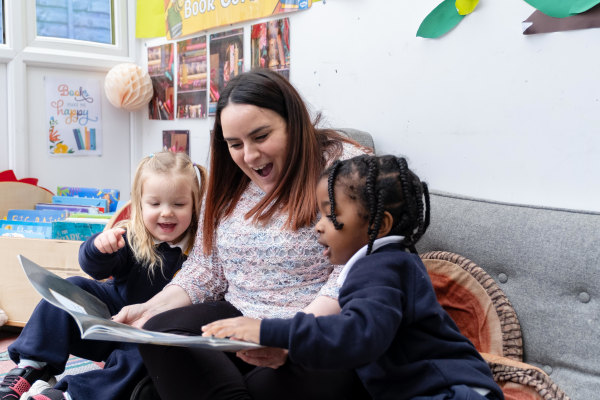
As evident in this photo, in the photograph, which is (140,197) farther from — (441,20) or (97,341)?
(441,20)

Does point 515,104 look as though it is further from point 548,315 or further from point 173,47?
point 173,47

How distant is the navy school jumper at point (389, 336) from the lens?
77 cm

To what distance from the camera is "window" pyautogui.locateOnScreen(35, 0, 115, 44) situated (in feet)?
8.25

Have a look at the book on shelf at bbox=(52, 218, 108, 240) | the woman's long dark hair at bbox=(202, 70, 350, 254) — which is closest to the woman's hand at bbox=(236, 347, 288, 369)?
the woman's long dark hair at bbox=(202, 70, 350, 254)

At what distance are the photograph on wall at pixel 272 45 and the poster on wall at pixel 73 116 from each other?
93cm

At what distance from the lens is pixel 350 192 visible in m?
0.92

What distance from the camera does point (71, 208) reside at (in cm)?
212

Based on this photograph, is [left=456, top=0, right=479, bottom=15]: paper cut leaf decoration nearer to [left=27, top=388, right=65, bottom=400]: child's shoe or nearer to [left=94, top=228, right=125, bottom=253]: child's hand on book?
[left=94, top=228, right=125, bottom=253]: child's hand on book

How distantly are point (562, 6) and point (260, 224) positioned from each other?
0.83 metres

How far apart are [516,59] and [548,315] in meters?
0.62

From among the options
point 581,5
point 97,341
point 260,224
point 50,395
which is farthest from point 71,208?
point 581,5

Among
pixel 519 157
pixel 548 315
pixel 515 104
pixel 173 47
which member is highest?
pixel 173 47

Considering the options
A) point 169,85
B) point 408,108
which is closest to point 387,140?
point 408,108

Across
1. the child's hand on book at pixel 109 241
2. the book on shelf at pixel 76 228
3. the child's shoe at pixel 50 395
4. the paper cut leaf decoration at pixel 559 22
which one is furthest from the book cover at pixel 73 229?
the paper cut leaf decoration at pixel 559 22
